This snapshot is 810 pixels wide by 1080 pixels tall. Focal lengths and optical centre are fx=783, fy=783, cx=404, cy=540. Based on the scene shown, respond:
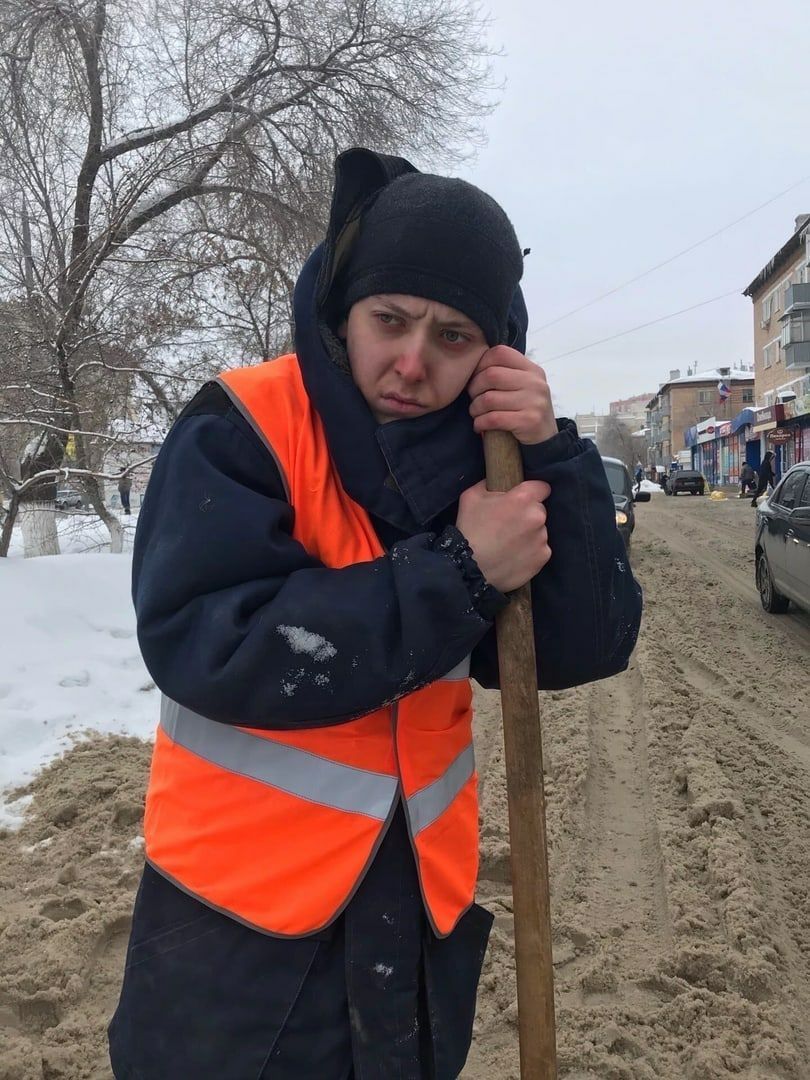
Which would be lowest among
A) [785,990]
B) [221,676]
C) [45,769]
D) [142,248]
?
[785,990]

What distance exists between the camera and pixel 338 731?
3.96ft

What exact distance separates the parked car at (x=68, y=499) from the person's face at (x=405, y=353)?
870 cm

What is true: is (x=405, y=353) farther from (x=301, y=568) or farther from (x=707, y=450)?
(x=707, y=450)

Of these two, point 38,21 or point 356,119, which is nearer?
point 38,21

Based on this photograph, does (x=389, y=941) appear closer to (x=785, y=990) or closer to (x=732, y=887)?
(x=785, y=990)

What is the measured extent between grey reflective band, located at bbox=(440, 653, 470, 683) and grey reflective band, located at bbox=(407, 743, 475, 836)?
0.14m

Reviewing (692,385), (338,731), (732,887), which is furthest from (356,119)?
(692,385)

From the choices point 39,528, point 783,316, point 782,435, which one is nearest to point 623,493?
point 39,528

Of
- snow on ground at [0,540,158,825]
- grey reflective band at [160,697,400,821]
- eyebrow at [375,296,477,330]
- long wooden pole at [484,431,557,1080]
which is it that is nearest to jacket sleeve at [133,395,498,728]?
grey reflective band at [160,697,400,821]

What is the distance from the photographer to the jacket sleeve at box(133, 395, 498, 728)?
3.49 ft

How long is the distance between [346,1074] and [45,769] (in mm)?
3469

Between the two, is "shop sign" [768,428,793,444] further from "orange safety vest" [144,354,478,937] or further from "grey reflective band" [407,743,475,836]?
"orange safety vest" [144,354,478,937]

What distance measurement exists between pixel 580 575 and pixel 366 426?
17.4 inches

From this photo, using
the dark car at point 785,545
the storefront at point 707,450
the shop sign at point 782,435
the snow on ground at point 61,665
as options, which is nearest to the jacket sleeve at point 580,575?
the snow on ground at point 61,665
